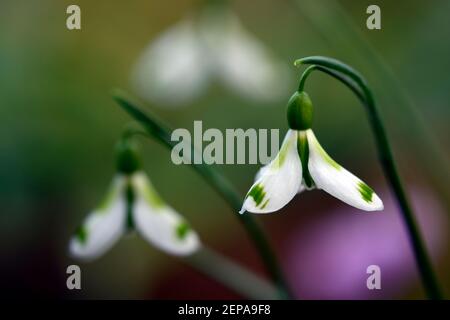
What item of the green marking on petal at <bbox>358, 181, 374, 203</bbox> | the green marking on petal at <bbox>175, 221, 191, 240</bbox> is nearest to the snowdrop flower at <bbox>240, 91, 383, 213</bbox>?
the green marking on petal at <bbox>358, 181, 374, 203</bbox>

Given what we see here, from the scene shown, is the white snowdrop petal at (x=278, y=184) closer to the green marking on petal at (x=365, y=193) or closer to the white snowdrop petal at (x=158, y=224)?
the green marking on petal at (x=365, y=193)

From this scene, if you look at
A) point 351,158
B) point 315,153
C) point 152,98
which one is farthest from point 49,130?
point 315,153

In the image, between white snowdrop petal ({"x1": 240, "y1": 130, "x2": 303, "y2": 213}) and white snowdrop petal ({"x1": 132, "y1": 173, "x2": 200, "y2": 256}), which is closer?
white snowdrop petal ({"x1": 240, "y1": 130, "x2": 303, "y2": 213})

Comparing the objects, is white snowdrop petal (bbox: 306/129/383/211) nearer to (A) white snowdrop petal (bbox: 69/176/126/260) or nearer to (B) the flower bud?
(B) the flower bud

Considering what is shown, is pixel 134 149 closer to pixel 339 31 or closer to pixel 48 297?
pixel 339 31

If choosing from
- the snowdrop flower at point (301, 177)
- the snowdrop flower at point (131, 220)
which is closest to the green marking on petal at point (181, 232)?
the snowdrop flower at point (131, 220)

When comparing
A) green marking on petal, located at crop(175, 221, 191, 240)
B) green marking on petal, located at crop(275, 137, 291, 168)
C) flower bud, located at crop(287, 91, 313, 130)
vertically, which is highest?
flower bud, located at crop(287, 91, 313, 130)
